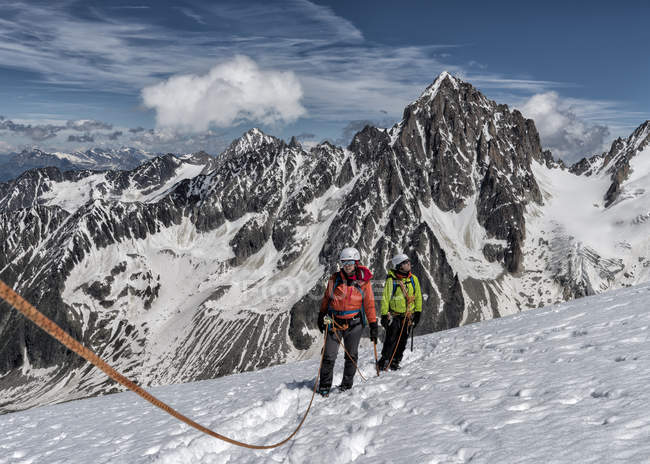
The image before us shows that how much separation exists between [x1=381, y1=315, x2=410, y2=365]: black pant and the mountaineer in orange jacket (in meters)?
2.38

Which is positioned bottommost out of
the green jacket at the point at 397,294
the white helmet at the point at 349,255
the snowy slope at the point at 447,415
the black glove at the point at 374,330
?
the snowy slope at the point at 447,415

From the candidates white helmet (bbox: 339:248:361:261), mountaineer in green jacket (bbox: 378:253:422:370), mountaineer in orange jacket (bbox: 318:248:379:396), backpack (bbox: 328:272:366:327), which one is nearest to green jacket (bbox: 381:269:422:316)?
mountaineer in green jacket (bbox: 378:253:422:370)

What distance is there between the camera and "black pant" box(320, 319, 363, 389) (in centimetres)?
1163

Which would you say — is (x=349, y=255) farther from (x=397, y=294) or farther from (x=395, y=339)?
(x=395, y=339)

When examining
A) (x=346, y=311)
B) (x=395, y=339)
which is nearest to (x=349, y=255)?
(x=346, y=311)

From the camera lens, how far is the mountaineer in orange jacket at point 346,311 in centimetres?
1144

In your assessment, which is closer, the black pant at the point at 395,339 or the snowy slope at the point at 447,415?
the snowy slope at the point at 447,415

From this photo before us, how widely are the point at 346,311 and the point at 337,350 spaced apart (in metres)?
1.30

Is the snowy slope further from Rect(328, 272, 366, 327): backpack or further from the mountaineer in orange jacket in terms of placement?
Rect(328, 272, 366, 327): backpack

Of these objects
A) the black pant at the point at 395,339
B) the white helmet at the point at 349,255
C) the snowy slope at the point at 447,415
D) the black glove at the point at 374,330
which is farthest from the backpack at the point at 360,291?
the black pant at the point at 395,339

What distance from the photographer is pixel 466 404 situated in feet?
26.3

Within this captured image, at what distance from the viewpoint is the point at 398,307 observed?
1410cm

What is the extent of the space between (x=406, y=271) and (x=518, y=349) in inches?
175

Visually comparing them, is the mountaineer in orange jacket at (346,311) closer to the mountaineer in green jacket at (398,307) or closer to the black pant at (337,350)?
the black pant at (337,350)
